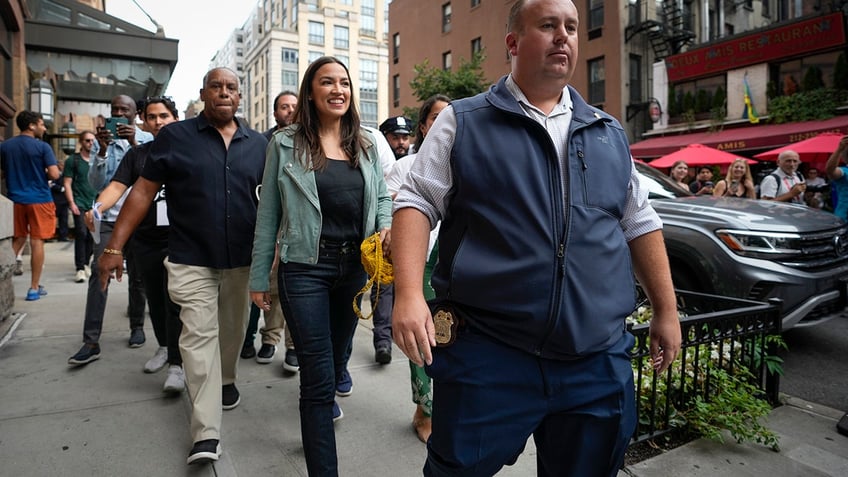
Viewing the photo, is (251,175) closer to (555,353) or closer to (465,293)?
(465,293)

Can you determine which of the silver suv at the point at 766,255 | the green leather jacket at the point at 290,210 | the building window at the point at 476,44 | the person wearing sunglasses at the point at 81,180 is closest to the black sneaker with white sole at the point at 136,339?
the green leather jacket at the point at 290,210

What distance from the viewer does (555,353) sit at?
1631mm

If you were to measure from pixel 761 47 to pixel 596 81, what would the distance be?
6.33 meters

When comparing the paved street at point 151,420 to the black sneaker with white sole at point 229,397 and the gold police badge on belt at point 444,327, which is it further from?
the gold police badge on belt at point 444,327

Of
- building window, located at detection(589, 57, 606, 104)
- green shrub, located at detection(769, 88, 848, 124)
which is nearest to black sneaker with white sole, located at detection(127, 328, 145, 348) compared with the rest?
green shrub, located at detection(769, 88, 848, 124)

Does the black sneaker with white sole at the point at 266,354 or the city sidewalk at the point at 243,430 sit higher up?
the black sneaker with white sole at the point at 266,354

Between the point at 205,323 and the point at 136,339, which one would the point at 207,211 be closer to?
the point at 205,323

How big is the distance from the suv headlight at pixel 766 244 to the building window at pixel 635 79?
19.3 metres

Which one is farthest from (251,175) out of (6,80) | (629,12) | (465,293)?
(629,12)

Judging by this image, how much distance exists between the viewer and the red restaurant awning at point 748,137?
15906 millimetres

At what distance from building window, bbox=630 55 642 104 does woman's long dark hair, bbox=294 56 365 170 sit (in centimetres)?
2175

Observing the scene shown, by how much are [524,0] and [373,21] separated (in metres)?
88.2

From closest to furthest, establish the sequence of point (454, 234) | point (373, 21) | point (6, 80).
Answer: point (454, 234)
point (6, 80)
point (373, 21)

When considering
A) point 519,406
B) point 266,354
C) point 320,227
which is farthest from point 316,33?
point 519,406
